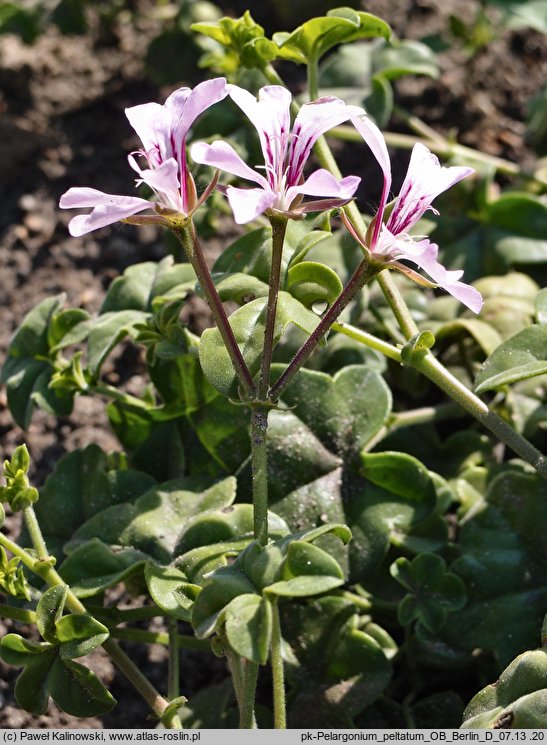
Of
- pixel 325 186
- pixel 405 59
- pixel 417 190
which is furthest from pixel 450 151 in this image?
pixel 325 186

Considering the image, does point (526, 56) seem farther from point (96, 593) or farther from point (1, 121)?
point (96, 593)

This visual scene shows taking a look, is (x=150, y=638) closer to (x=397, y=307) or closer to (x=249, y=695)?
(x=249, y=695)

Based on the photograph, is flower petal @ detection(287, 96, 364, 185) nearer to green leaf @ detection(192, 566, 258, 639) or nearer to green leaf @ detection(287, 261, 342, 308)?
green leaf @ detection(287, 261, 342, 308)

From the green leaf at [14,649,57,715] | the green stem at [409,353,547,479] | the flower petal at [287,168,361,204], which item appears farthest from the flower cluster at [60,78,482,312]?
the green leaf at [14,649,57,715]

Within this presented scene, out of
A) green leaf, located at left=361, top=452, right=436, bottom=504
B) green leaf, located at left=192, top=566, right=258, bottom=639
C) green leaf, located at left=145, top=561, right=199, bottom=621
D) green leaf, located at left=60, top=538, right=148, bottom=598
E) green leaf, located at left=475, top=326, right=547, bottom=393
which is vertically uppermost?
green leaf, located at left=475, top=326, right=547, bottom=393

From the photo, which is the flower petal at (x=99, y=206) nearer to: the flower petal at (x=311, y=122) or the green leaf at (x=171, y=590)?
the flower petal at (x=311, y=122)
